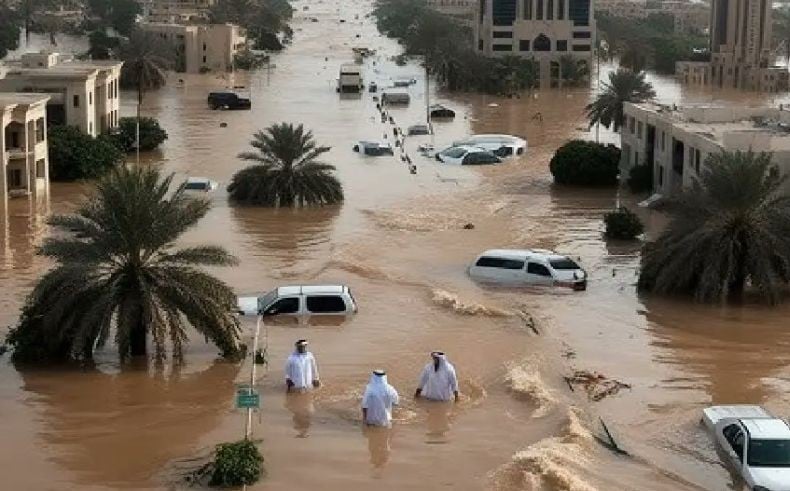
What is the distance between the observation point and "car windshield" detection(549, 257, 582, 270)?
2804 centimetres

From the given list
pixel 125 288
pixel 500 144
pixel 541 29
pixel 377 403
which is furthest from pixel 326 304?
pixel 541 29

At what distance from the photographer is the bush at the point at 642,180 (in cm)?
4306

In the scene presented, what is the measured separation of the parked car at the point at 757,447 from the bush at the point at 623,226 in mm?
17018

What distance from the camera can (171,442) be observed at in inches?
679

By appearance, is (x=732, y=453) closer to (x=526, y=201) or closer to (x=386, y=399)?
(x=386, y=399)

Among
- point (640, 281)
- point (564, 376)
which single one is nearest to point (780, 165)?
point (640, 281)

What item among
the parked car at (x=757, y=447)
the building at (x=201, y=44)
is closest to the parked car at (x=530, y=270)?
the parked car at (x=757, y=447)

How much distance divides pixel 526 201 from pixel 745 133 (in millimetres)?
8112

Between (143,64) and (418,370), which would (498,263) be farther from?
(143,64)

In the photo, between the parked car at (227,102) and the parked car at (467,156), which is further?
the parked car at (227,102)

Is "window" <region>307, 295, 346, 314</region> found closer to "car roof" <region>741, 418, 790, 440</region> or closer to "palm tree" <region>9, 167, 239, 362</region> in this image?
"palm tree" <region>9, 167, 239, 362</region>

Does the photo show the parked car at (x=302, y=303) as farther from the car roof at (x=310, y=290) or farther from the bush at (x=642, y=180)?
the bush at (x=642, y=180)

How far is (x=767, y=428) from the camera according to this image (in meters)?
16.6

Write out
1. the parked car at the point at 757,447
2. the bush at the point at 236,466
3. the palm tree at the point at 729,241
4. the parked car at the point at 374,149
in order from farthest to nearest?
the parked car at the point at 374,149
the palm tree at the point at 729,241
the parked car at the point at 757,447
the bush at the point at 236,466
